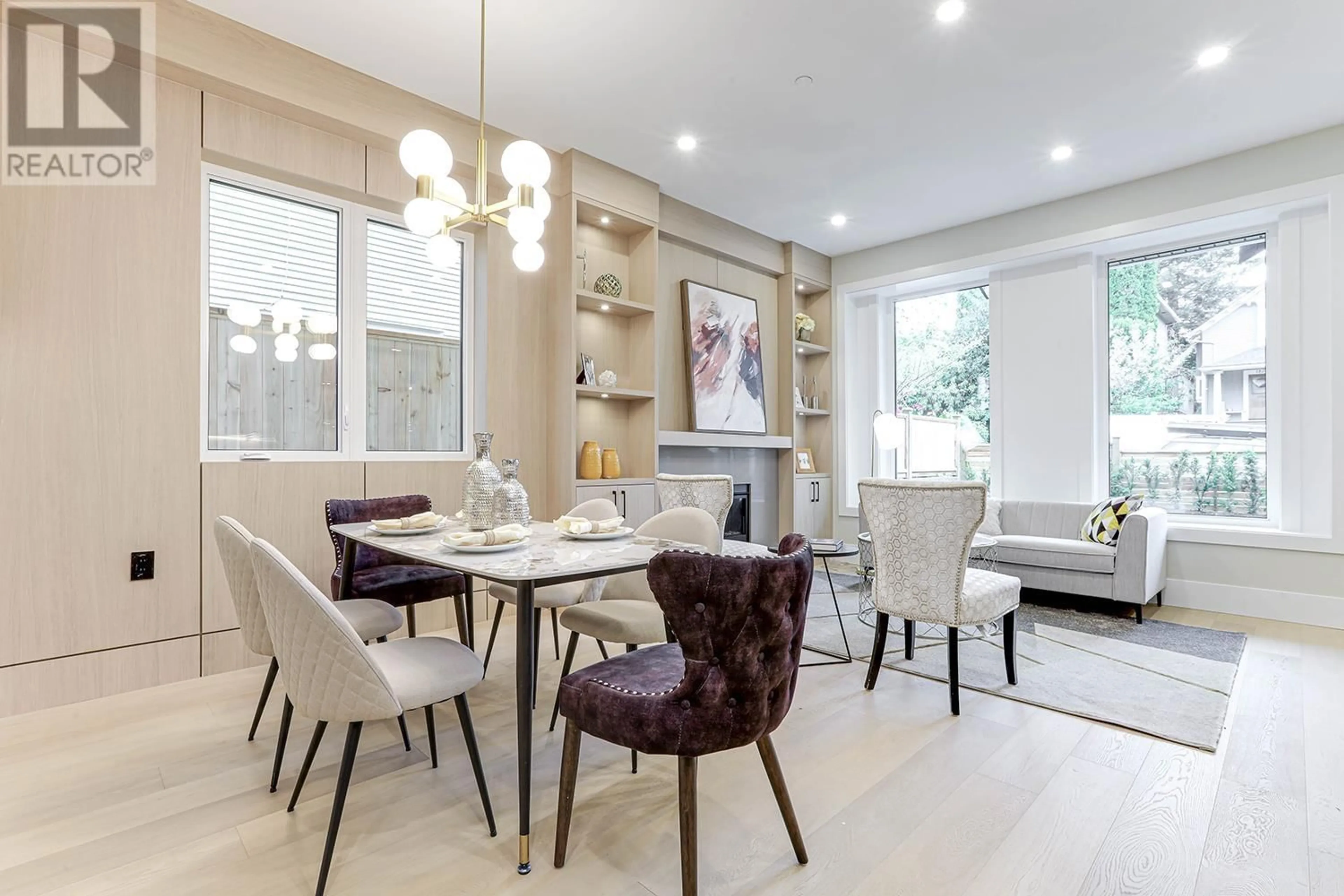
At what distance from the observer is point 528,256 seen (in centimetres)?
234

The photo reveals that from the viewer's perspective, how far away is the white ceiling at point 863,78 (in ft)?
8.96

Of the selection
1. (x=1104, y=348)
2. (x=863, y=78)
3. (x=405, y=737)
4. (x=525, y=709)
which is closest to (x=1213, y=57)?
(x=863, y=78)

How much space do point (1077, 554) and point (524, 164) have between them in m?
4.14

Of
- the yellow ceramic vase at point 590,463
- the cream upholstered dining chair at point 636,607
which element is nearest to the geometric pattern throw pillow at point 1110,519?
the cream upholstered dining chair at point 636,607

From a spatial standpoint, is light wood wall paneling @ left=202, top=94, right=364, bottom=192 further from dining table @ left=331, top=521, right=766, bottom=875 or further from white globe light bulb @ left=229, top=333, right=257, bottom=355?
dining table @ left=331, top=521, right=766, bottom=875

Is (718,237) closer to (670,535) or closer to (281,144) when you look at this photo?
(281,144)

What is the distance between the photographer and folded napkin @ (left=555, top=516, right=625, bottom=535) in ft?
6.87

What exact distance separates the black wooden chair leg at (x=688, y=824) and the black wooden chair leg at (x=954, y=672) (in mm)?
1526

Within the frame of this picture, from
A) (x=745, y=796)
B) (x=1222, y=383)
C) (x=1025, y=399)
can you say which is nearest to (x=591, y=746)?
(x=745, y=796)

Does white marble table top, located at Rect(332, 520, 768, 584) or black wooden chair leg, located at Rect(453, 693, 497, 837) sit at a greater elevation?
white marble table top, located at Rect(332, 520, 768, 584)

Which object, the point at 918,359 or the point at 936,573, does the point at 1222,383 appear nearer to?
the point at 918,359

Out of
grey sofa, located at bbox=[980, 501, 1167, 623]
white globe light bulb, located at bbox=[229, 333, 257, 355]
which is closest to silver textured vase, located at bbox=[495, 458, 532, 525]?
white globe light bulb, located at bbox=[229, 333, 257, 355]

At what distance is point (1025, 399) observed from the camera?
5098 mm

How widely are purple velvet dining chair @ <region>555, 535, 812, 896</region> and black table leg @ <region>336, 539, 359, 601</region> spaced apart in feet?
4.69
